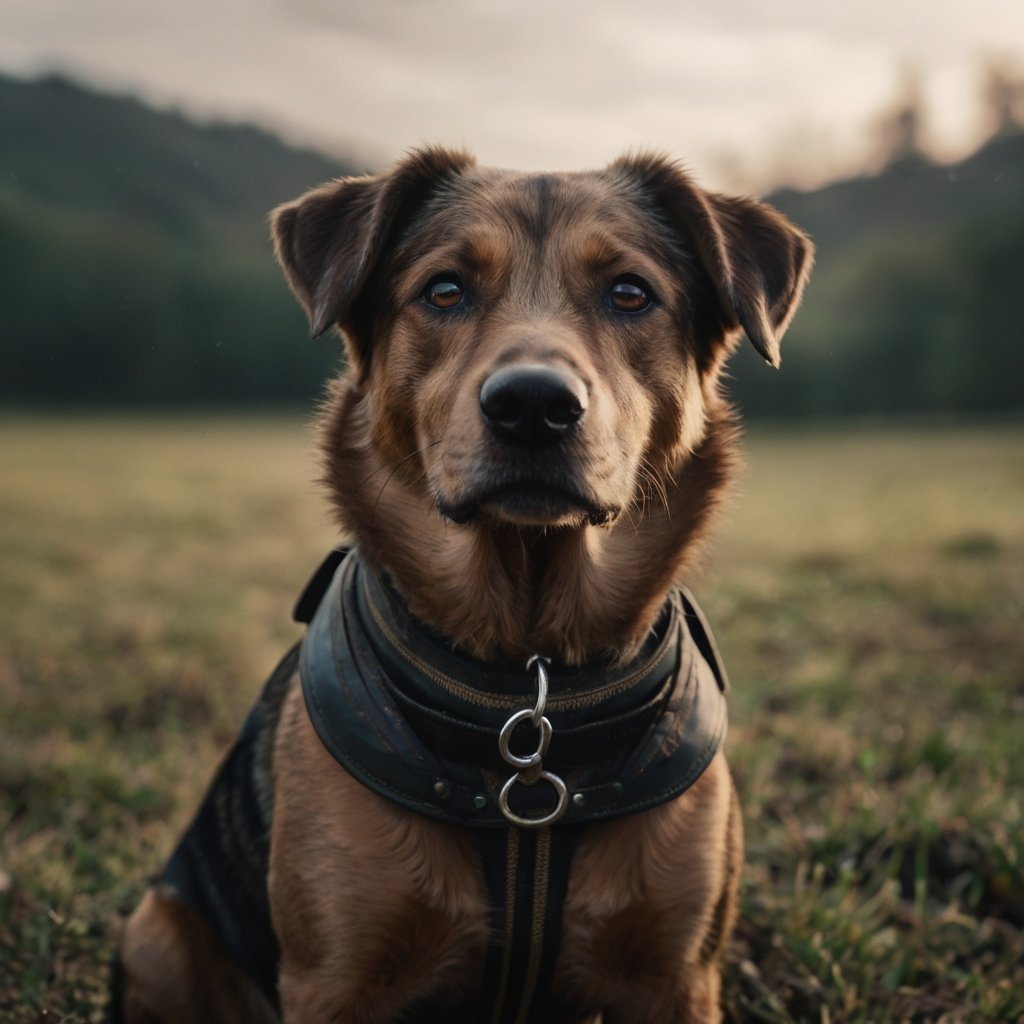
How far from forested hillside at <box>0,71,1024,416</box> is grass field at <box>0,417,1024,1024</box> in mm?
22396

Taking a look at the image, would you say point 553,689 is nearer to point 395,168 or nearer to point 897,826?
point 395,168

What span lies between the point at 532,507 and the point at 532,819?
0.72 m

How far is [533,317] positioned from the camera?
9.53 ft

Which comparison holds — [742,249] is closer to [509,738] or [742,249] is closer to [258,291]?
[509,738]

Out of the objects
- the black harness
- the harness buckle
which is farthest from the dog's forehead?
the harness buckle

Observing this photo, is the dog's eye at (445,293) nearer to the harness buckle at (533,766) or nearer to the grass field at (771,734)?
the grass field at (771,734)

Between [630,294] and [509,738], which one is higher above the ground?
[630,294]

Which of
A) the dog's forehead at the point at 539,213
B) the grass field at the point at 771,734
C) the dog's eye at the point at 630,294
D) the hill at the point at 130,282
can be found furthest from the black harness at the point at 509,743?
the hill at the point at 130,282

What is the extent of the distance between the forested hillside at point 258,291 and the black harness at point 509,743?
3056cm

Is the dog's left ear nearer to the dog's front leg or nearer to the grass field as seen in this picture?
the grass field

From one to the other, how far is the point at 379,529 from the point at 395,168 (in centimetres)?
115

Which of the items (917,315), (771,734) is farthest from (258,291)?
(771,734)

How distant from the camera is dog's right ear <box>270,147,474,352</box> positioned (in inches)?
124

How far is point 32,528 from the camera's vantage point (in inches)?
488
